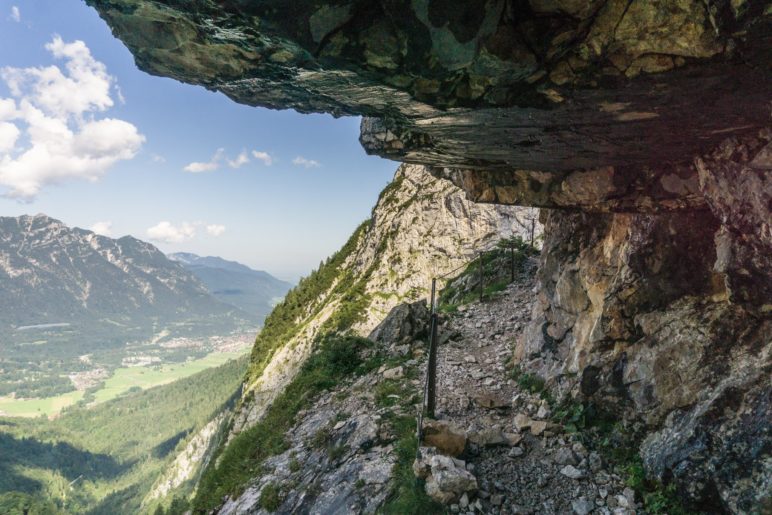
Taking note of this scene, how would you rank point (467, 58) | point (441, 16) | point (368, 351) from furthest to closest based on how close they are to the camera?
point (368, 351) < point (467, 58) < point (441, 16)

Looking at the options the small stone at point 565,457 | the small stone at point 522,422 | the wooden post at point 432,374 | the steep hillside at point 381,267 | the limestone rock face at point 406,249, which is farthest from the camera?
the limestone rock face at point 406,249

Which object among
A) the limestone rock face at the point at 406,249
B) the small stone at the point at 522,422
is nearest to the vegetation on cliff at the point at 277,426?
the small stone at the point at 522,422

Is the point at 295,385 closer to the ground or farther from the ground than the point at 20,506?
farther from the ground

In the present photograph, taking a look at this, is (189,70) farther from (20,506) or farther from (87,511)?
(87,511)

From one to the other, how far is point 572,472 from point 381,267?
143 feet

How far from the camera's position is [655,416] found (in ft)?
30.6

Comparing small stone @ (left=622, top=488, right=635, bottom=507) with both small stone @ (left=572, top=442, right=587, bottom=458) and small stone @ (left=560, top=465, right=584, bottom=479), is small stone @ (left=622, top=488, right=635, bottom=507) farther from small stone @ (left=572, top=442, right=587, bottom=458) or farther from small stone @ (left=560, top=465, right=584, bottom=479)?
small stone @ (left=572, top=442, right=587, bottom=458)

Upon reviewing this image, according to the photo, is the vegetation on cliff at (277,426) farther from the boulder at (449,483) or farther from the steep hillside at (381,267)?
the steep hillside at (381,267)

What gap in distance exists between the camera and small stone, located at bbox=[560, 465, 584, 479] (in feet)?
30.4

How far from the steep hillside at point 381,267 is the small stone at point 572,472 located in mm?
29141

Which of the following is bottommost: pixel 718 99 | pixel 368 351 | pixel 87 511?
pixel 87 511

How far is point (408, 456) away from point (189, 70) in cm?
1027

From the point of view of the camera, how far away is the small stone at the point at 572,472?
30.4 ft

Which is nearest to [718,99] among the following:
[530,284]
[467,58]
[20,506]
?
[467,58]
